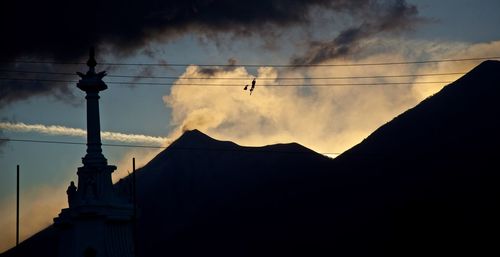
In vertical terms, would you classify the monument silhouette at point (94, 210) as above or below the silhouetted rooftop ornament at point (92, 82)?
below

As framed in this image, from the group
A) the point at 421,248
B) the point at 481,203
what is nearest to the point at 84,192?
the point at 421,248

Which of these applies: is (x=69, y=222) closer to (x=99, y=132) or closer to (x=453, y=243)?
(x=99, y=132)

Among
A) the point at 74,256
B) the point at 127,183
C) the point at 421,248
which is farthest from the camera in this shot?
the point at 421,248

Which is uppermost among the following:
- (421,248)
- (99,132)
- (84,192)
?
(99,132)

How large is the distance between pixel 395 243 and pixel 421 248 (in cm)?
295

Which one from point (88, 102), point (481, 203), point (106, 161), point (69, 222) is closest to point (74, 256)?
point (69, 222)

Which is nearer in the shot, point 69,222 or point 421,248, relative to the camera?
point 69,222

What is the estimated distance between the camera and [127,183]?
57.6 m

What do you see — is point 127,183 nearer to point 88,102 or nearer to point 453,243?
point 88,102

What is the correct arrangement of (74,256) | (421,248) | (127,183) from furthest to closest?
(421,248) → (127,183) → (74,256)

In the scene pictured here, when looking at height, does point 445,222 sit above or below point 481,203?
below

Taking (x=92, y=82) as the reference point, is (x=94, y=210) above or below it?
below

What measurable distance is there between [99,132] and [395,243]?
2852 centimetres

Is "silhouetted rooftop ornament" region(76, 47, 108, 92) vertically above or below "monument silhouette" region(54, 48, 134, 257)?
above
